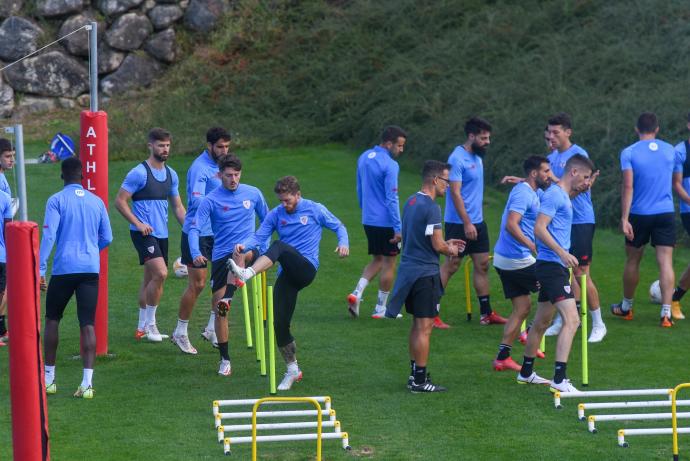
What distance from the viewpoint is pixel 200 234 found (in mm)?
11859

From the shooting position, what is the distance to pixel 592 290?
12.4 m

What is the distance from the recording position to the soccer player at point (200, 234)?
473 inches

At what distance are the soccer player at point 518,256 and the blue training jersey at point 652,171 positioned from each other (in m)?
2.23

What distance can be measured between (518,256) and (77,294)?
4.02m

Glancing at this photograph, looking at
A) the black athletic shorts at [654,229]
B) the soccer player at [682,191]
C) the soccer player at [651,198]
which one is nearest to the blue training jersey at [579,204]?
the soccer player at [651,198]

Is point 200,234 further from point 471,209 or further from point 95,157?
point 471,209

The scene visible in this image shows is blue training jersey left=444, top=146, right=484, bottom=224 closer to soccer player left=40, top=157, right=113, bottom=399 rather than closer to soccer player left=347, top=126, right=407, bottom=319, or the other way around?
soccer player left=347, top=126, right=407, bottom=319

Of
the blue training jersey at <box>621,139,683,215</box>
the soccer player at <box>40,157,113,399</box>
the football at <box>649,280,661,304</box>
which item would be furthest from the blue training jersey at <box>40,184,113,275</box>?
the football at <box>649,280,661,304</box>

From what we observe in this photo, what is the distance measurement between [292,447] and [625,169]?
5834mm

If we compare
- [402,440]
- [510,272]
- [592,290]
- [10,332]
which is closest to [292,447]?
[402,440]

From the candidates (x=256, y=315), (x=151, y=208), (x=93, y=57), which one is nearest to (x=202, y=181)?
(x=151, y=208)

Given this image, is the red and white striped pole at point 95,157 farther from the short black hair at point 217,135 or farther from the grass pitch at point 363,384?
the short black hair at point 217,135

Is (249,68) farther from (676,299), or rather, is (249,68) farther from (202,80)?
(676,299)

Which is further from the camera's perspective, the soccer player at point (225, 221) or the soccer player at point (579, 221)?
the soccer player at point (579, 221)
